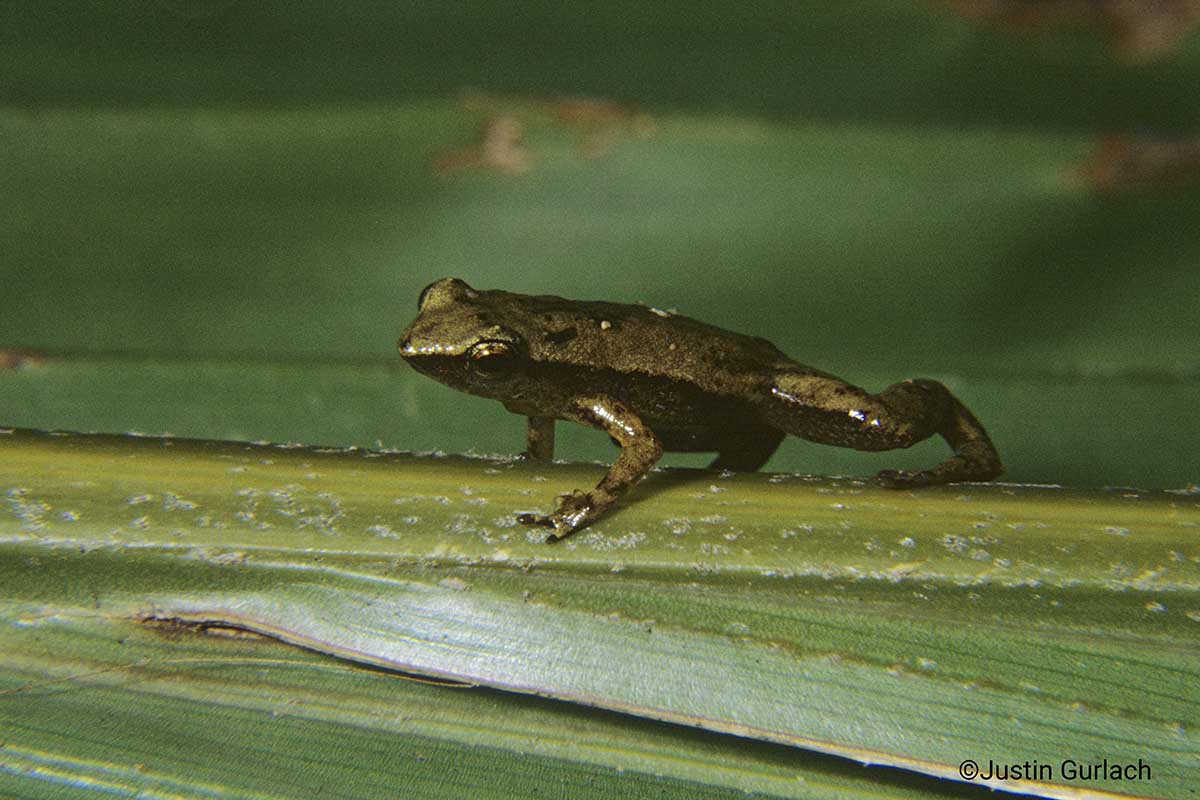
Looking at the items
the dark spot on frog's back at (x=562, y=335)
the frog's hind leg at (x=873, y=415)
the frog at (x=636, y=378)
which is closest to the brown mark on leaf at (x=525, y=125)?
the frog at (x=636, y=378)

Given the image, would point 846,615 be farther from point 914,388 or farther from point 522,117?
point 522,117

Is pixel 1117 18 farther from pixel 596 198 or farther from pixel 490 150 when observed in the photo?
pixel 490 150

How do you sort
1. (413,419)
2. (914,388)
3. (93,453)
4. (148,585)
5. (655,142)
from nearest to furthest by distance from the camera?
(148,585) → (93,453) → (914,388) → (413,419) → (655,142)

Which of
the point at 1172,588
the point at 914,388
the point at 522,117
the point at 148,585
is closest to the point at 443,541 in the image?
the point at 148,585

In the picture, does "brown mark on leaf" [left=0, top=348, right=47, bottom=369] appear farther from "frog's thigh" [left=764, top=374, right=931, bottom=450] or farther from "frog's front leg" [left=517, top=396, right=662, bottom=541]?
"frog's thigh" [left=764, top=374, right=931, bottom=450]

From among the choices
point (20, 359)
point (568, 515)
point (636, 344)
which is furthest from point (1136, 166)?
point (20, 359)

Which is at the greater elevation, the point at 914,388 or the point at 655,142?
the point at 655,142
